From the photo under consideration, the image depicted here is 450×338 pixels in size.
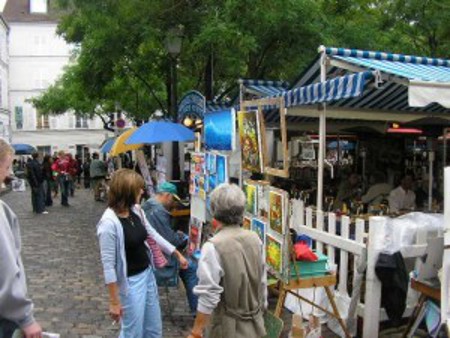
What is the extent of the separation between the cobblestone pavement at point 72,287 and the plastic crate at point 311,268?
3.76 feet

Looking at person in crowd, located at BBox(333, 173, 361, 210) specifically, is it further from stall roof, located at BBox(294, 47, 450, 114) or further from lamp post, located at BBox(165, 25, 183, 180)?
lamp post, located at BBox(165, 25, 183, 180)

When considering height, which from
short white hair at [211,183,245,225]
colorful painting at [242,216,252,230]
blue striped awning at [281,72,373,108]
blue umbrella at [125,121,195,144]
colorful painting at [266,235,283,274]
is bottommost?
colorful painting at [266,235,283,274]

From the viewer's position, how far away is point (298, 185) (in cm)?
1155

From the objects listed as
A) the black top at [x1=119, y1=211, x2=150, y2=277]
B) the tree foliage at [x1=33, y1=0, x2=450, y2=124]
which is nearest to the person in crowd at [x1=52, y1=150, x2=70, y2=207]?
the tree foliage at [x1=33, y1=0, x2=450, y2=124]

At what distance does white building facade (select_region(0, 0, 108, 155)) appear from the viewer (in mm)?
50469

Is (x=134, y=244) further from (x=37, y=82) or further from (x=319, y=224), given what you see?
(x=37, y=82)

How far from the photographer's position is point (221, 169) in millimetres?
6145

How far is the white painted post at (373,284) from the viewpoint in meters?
4.79

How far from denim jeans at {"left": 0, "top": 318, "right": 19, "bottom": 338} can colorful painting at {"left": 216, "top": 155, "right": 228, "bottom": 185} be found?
11.8 ft

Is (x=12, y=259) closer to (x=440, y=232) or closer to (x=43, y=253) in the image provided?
(x=440, y=232)

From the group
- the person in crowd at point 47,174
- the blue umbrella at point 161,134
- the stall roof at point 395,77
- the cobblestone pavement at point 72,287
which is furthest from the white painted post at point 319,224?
the person in crowd at point 47,174

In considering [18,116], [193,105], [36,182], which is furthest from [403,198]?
[18,116]

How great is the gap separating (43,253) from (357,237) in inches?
246

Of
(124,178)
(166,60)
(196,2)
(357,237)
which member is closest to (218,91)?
(166,60)
